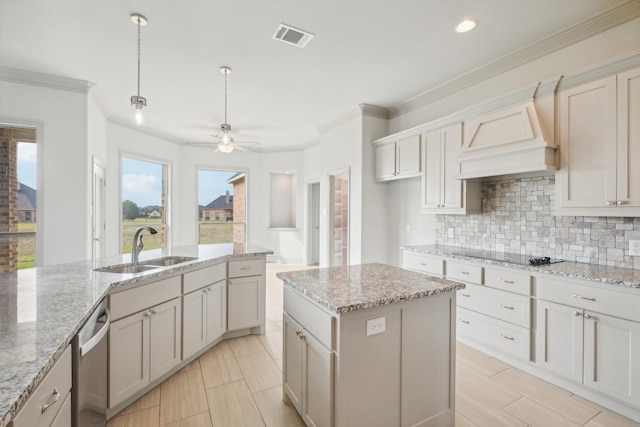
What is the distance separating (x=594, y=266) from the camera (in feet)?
7.84

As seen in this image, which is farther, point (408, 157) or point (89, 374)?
point (408, 157)

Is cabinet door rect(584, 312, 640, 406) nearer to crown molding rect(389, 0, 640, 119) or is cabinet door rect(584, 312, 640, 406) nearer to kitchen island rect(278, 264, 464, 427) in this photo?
kitchen island rect(278, 264, 464, 427)

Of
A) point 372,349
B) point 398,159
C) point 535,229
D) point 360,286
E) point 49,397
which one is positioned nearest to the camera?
point 49,397

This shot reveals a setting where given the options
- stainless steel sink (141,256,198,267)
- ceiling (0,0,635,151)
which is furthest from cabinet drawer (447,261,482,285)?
stainless steel sink (141,256,198,267)

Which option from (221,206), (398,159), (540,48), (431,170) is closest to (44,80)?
(221,206)

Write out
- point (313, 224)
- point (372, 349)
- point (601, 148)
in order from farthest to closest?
point (313, 224) → point (601, 148) → point (372, 349)

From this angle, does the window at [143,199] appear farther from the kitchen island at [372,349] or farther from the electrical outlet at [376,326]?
the electrical outlet at [376,326]

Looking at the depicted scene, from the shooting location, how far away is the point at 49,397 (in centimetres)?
97

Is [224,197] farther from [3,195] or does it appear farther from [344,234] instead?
[3,195]

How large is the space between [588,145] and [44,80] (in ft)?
18.1

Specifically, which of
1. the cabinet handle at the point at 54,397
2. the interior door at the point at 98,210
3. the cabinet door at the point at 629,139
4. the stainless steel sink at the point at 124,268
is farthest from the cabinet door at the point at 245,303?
the cabinet door at the point at 629,139

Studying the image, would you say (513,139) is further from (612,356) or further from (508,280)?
(612,356)

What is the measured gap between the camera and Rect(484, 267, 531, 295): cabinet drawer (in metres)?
2.45

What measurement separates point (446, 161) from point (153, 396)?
3529mm
